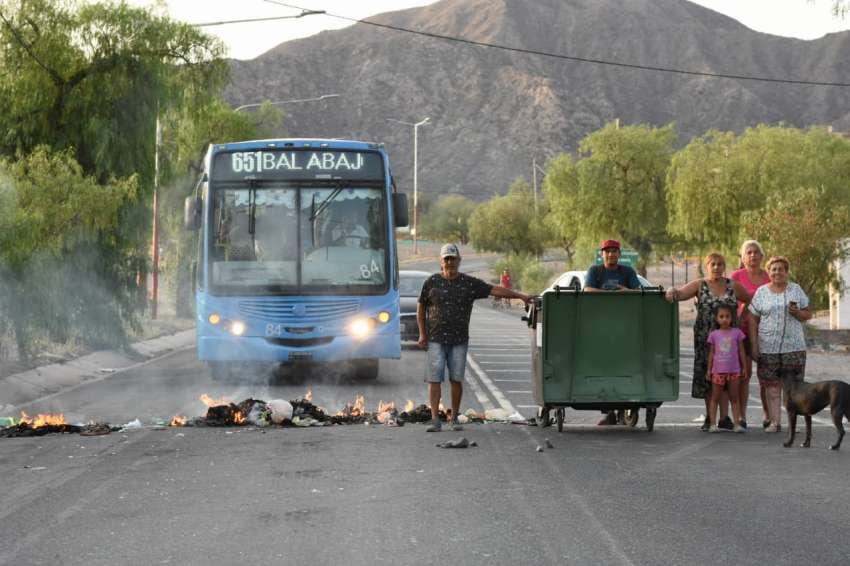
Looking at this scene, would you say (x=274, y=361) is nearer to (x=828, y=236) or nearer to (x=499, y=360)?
(x=499, y=360)

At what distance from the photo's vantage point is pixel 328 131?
17850 cm

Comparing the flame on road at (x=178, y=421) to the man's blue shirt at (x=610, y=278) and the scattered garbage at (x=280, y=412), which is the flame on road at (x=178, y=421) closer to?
the scattered garbage at (x=280, y=412)

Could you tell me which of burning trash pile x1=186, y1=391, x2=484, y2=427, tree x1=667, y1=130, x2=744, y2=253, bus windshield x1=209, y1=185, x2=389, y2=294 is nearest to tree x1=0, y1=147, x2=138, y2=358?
bus windshield x1=209, y1=185, x2=389, y2=294

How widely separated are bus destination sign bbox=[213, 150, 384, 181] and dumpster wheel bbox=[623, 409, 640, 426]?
6083 millimetres

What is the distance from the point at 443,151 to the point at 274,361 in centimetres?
15530

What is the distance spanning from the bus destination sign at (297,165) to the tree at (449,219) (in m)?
130

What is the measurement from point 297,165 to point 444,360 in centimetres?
635

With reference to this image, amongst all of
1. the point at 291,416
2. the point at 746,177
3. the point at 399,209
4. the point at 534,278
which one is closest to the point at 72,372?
the point at 399,209

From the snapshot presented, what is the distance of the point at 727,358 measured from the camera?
499 inches

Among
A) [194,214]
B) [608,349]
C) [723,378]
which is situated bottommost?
[723,378]

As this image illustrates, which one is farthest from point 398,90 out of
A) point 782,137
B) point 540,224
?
point 782,137

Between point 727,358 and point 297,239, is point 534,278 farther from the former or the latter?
point 727,358

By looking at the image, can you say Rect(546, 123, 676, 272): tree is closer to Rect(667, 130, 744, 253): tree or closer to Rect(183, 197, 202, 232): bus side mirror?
Rect(667, 130, 744, 253): tree

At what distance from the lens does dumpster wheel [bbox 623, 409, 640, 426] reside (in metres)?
13.3
